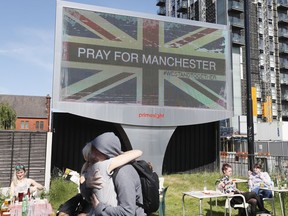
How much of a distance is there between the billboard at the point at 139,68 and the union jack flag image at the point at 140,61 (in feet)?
0.14

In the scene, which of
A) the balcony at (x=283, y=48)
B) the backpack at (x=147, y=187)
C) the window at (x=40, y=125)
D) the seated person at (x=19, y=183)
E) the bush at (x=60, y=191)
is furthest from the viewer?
the window at (x=40, y=125)

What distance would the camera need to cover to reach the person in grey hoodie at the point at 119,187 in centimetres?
217

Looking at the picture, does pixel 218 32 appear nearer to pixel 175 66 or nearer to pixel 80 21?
pixel 175 66

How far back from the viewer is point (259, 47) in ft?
172

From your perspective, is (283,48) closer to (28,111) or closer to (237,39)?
(237,39)

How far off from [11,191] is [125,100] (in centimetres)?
785

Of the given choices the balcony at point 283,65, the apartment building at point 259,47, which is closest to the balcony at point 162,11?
the apartment building at point 259,47

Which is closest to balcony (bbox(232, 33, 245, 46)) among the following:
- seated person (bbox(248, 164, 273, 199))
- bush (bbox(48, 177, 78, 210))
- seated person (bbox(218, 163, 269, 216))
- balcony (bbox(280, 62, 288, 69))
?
balcony (bbox(280, 62, 288, 69))

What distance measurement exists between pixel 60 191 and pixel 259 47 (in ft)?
163

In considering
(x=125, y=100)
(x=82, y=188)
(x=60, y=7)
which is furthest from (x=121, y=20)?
(x=82, y=188)

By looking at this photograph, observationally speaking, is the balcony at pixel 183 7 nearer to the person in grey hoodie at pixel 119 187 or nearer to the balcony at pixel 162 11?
the balcony at pixel 162 11

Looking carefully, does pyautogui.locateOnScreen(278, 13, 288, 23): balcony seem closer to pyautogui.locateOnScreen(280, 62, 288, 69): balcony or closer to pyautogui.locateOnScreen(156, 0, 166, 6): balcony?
pyautogui.locateOnScreen(280, 62, 288, 69): balcony

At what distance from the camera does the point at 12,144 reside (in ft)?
34.1

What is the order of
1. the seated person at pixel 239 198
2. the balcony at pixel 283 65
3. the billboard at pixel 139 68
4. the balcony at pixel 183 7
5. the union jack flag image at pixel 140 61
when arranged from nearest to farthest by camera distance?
1. the seated person at pixel 239 198
2. the billboard at pixel 139 68
3. the union jack flag image at pixel 140 61
4. the balcony at pixel 283 65
5. the balcony at pixel 183 7
